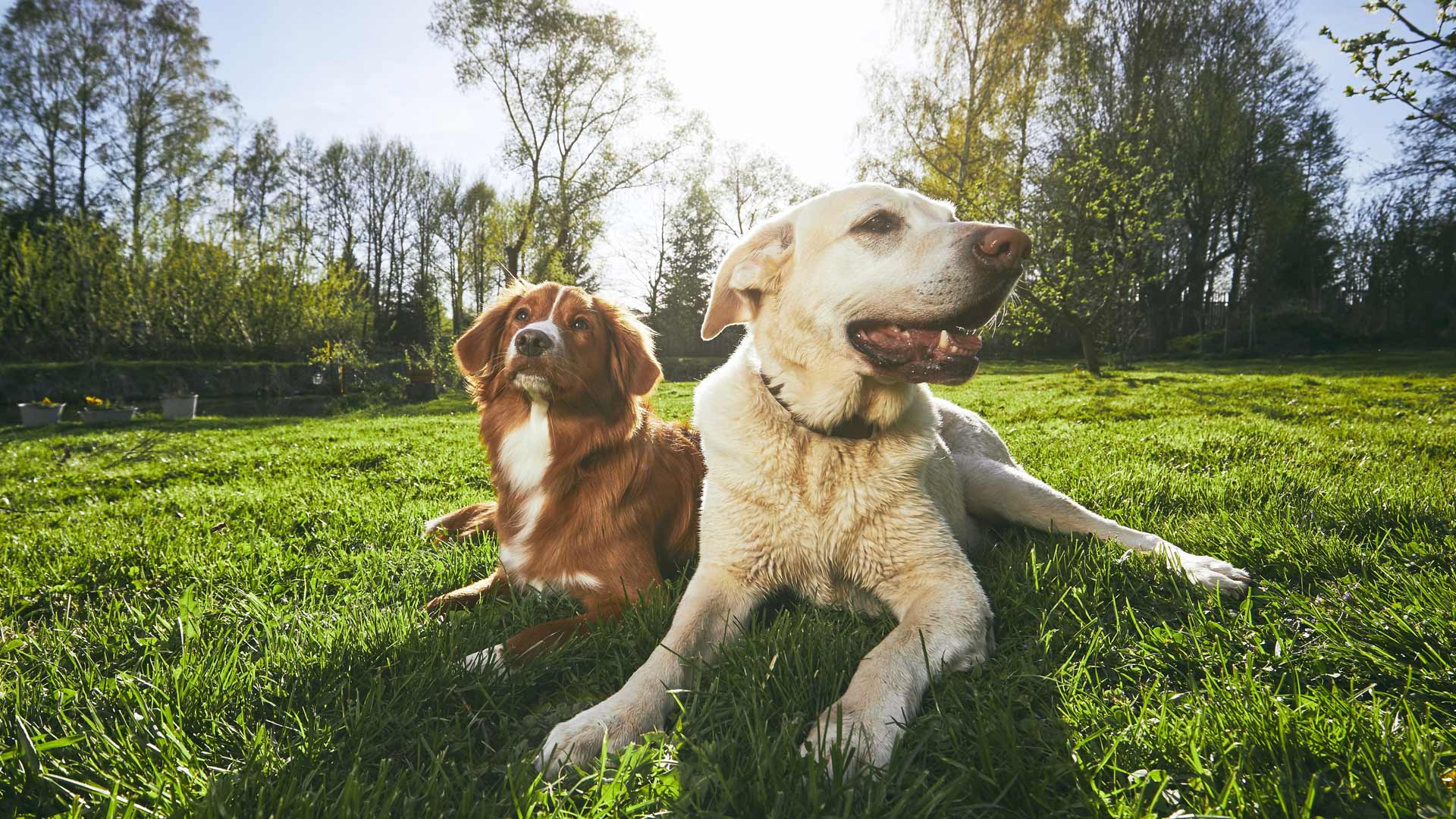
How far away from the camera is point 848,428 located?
234cm

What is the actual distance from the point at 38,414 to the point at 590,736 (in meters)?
15.9

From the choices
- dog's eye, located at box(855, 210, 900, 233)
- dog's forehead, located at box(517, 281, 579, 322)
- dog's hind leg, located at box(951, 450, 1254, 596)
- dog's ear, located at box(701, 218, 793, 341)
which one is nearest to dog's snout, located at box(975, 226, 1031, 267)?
dog's eye, located at box(855, 210, 900, 233)

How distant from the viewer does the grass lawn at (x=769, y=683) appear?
1.28 meters

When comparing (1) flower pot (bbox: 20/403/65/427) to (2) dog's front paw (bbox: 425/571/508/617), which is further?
(1) flower pot (bbox: 20/403/65/427)

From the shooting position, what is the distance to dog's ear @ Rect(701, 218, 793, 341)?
2.52 m

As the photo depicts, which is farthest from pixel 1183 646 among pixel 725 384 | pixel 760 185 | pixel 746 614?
A: pixel 760 185

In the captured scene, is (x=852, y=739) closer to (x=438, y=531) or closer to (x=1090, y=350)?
(x=438, y=531)

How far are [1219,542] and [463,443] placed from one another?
307 inches

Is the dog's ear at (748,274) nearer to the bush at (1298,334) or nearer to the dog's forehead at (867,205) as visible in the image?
the dog's forehead at (867,205)

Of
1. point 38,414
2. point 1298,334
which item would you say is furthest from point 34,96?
point 1298,334

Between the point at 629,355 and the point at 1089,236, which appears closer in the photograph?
the point at 629,355

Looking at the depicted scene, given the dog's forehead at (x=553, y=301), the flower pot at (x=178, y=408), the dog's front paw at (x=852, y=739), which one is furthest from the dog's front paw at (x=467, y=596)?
the flower pot at (x=178, y=408)

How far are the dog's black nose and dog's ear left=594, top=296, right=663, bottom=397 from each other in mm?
344

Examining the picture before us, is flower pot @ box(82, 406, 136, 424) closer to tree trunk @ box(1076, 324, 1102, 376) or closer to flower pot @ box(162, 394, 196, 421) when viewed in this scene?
flower pot @ box(162, 394, 196, 421)
